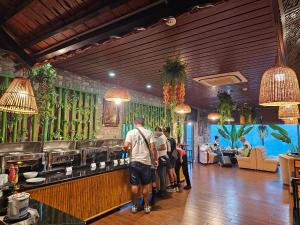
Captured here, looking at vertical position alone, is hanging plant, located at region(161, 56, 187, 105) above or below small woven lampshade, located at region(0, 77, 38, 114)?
above

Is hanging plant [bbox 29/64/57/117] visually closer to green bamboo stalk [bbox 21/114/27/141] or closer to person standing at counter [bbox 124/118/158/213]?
green bamboo stalk [bbox 21/114/27/141]

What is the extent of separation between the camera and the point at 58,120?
4.77 meters

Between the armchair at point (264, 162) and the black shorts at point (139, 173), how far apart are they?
21.5 ft

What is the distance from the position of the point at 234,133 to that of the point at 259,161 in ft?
10.6

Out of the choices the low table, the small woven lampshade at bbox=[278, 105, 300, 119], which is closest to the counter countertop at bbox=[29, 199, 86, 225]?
the small woven lampshade at bbox=[278, 105, 300, 119]

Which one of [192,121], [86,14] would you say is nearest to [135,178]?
[86,14]

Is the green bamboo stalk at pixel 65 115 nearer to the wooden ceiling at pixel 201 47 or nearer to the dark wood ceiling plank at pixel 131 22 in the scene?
the wooden ceiling at pixel 201 47

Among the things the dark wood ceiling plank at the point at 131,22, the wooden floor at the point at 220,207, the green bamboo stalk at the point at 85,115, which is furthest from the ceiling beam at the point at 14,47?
the wooden floor at the point at 220,207

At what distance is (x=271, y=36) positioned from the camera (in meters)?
2.92

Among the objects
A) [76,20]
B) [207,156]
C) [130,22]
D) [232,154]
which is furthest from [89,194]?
[232,154]

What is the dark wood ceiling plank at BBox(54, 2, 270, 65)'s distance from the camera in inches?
93.0

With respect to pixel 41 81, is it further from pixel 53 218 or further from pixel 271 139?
pixel 271 139

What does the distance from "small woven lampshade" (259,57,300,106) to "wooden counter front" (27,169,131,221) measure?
Result: 2933 mm

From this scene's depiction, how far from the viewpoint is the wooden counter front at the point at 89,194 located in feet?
9.48
